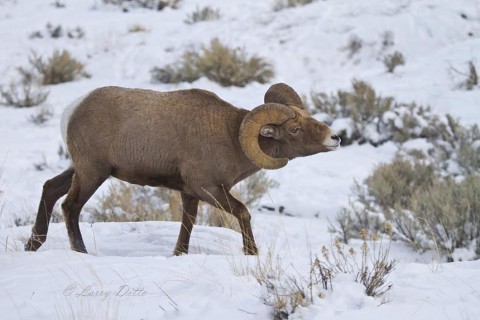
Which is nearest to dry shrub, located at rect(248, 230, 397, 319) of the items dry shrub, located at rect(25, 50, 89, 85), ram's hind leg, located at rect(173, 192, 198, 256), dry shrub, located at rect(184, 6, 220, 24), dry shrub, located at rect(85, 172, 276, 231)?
ram's hind leg, located at rect(173, 192, 198, 256)

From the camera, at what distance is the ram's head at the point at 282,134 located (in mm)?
5008

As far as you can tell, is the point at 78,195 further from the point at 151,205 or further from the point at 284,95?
the point at 151,205

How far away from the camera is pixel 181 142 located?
5.11 m

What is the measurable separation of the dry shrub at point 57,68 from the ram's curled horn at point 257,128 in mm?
9565

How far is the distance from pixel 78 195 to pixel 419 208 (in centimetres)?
423

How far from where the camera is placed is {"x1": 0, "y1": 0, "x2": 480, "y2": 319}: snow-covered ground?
11.9ft

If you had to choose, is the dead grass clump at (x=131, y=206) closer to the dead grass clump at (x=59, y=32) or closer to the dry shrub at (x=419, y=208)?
the dry shrub at (x=419, y=208)

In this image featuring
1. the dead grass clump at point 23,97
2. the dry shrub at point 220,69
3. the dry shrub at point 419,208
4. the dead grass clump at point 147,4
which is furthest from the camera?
the dead grass clump at point 147,4

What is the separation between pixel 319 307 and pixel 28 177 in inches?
282

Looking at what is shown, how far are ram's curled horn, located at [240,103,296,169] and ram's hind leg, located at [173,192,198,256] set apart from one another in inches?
32.2

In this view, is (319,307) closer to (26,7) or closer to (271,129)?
(271,129)

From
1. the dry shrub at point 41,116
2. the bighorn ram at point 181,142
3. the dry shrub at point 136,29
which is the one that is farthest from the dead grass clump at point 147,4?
the bighorn ram at point 181,142

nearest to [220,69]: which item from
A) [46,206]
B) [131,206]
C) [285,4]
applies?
[285,4]

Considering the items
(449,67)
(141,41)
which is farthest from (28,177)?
(449,67)
